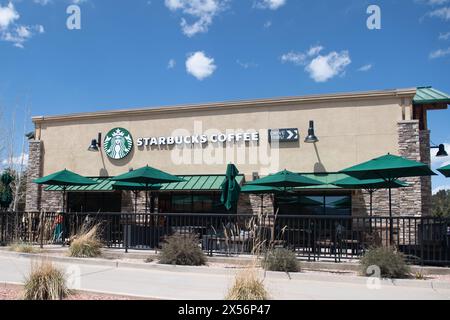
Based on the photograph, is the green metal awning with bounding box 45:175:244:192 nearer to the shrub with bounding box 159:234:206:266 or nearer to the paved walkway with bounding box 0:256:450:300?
the shrub with bounding box 159:234:206:266

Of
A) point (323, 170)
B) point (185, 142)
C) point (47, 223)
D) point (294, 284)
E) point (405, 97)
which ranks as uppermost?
point (405, 97)

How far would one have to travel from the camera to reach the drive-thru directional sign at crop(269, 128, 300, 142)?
17148mm

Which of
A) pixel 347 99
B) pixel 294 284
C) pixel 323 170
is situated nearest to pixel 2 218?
pixel 294 284

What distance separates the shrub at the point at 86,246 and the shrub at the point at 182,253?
208 centimetres

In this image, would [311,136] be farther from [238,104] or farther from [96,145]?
[96,145]

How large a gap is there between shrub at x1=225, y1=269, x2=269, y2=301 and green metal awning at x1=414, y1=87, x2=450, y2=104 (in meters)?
12.9

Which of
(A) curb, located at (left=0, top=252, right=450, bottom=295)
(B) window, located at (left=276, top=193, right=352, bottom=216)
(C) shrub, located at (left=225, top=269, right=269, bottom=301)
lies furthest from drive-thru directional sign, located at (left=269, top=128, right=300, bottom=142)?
(C) shrub, located at (left=225, top=269, right=269, bottom=301)

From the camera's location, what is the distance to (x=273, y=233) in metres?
9.78

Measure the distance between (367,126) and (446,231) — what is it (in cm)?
765

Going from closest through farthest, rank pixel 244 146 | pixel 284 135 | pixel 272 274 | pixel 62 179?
pixel 272 274 < pixel 62 179 < pixel 284 135 < pixel 244 146

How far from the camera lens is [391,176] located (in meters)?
10.4

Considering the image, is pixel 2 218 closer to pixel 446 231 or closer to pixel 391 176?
pixel 391 176

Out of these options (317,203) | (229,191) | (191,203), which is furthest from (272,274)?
(191,203)

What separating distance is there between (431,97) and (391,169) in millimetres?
8403
